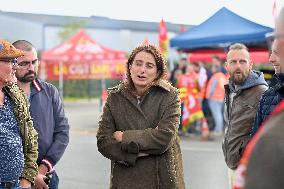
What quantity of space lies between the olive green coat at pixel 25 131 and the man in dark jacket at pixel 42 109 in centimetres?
50

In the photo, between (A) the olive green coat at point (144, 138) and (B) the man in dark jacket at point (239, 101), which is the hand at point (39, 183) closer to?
(A) the olive green coat at point (144, 138)

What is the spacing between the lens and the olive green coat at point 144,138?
3820 mm

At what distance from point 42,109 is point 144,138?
2.91 ft

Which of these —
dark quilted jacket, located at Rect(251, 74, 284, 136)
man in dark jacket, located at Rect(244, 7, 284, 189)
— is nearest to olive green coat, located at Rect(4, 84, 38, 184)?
dark quilted jacket, located at Rect(251, 74, 284, 136)

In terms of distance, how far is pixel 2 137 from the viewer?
339 centimetres

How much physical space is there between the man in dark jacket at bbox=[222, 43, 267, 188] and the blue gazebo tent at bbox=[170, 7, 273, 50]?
333 inches

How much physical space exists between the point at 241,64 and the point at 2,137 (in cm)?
240

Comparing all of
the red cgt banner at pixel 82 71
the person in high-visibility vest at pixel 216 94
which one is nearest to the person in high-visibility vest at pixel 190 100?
the person in high-visibility vest at pixel 216 94

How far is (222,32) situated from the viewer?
13844mm

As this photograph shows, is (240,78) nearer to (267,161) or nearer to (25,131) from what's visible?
(25,131)

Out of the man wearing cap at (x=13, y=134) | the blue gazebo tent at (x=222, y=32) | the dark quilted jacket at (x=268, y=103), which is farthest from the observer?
the blue gazebo tent at (x=222, y=32)

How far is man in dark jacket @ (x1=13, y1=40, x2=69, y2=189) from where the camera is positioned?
4234mm

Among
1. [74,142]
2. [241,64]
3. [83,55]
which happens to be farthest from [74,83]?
[241,64]

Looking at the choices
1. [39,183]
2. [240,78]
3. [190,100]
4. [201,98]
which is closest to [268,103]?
[240,78]
